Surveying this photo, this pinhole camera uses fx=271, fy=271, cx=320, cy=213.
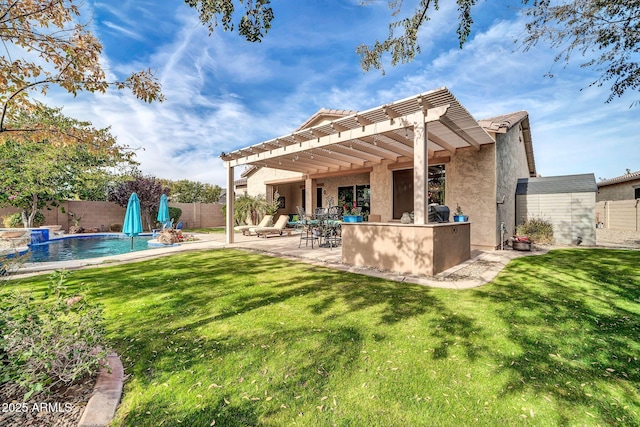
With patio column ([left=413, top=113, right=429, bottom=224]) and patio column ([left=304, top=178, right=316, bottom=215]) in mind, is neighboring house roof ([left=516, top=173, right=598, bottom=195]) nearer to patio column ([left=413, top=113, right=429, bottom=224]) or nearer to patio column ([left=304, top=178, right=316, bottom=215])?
patio column ([left=413, top=113, right=429, bottom=224])

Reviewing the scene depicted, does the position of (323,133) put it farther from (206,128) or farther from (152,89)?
(206,128)

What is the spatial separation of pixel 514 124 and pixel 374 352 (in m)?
12.3

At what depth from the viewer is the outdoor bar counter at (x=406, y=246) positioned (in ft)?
20.1

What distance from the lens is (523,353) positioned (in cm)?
305

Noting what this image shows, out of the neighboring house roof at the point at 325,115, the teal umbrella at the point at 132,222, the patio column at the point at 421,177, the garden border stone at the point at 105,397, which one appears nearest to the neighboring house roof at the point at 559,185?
the neighboring house roof at the point at 325,115

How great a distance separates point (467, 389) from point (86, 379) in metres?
3.55

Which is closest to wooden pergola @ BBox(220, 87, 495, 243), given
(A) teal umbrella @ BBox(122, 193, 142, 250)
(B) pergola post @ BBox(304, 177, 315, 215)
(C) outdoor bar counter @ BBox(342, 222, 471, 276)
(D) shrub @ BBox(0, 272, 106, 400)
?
(C) outdoor bar counter @ BBox(342, 222, 471, 276)

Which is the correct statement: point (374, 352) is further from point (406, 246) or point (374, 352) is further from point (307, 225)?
point (307, 225)

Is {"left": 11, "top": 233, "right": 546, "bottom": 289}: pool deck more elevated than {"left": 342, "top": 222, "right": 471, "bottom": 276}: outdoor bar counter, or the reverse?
{"left": 342, "top": 222, "right": 471, "bottom": 276}: outdoor bar counter

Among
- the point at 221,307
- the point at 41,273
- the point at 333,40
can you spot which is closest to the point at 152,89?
the point at 221,307

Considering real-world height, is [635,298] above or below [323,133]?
below

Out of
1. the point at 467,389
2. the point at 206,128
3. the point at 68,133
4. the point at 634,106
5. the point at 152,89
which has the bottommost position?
the point at 467,389

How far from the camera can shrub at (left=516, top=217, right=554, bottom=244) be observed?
11.5m

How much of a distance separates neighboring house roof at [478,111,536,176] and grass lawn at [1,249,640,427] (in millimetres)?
5785
